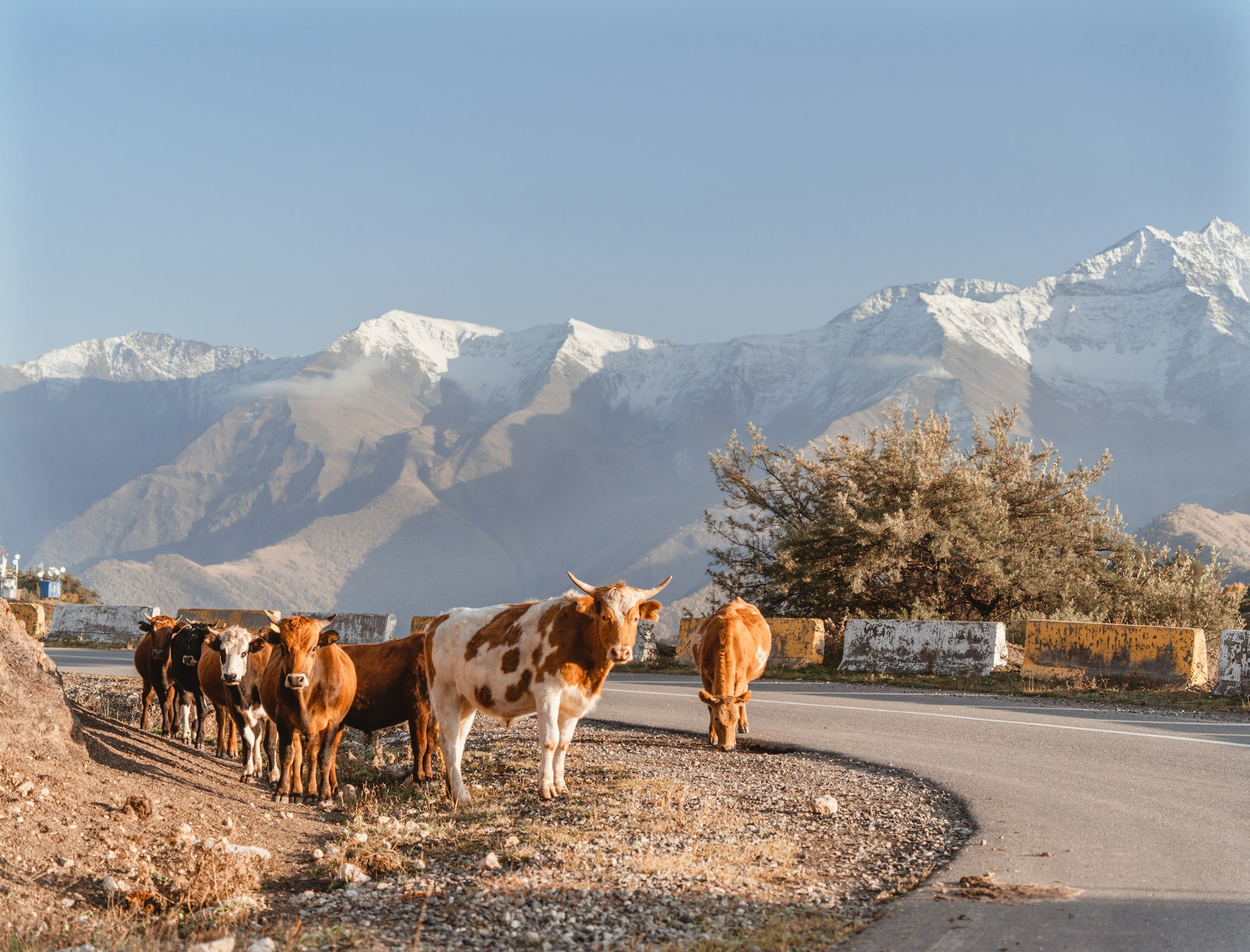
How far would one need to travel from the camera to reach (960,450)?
2952cm

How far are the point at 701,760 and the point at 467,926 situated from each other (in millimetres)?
6113

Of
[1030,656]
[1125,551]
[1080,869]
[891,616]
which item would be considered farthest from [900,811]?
[1125,551]

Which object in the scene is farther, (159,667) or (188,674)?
(159,667)

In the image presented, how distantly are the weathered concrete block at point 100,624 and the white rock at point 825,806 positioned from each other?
25.1 m

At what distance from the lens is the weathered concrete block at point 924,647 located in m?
20.4

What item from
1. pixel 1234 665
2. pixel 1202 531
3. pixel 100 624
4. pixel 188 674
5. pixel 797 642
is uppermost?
pixel 1202 531

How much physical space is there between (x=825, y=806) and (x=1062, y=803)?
2.06 m

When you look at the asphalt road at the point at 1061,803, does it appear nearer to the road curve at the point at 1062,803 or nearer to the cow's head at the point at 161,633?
the road curve at the point at 1062,803

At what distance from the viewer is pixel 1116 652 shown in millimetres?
18656

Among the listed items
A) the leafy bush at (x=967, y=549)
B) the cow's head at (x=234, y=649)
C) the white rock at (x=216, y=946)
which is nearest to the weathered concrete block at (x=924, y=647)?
the leafy bush at (x=967, y=549)

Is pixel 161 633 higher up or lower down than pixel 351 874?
A: higher up

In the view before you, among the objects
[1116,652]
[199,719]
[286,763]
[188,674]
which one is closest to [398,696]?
[286,763]

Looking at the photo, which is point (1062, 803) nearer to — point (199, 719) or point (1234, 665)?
point (199, 719)

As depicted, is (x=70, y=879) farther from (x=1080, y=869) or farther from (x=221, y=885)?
(x=1080, y=869)
